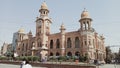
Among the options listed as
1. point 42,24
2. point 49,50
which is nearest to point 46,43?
point 49,50

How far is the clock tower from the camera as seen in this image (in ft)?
195

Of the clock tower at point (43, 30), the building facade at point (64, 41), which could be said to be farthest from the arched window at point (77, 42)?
the clock tower at point (43, 30)

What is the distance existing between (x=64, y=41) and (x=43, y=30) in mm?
8297

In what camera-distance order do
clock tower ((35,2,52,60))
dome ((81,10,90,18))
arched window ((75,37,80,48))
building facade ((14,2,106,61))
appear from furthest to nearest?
clock tower ((35,2,52,60)) → arched window ((75,37,80,48)) → dome ((81,10,90,18)) → building facade ((14,2,106,61))

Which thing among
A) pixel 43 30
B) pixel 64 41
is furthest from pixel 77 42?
pixel 43 30

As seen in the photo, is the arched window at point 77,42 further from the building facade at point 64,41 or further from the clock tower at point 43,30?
the clock tower at point 43,30

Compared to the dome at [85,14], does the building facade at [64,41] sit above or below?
below

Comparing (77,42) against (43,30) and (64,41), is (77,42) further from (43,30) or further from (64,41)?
(43,30)

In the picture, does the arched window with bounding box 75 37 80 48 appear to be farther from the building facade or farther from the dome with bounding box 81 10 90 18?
the dome with bounding box 81 10 90 18

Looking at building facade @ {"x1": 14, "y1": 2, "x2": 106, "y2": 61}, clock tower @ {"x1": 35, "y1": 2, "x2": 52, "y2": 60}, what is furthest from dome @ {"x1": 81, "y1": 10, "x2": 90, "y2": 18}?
clock tower @ {"x1": 35, "y1": 2, "x2": 52, "y2": 60}

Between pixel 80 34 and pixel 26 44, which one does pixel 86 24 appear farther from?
pixel 26 44

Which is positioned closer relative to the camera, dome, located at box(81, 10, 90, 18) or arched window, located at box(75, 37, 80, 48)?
dome, located at box(81, 10, 90, 18)

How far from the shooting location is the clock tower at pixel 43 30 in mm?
59322

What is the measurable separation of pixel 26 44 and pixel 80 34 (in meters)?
25.9
